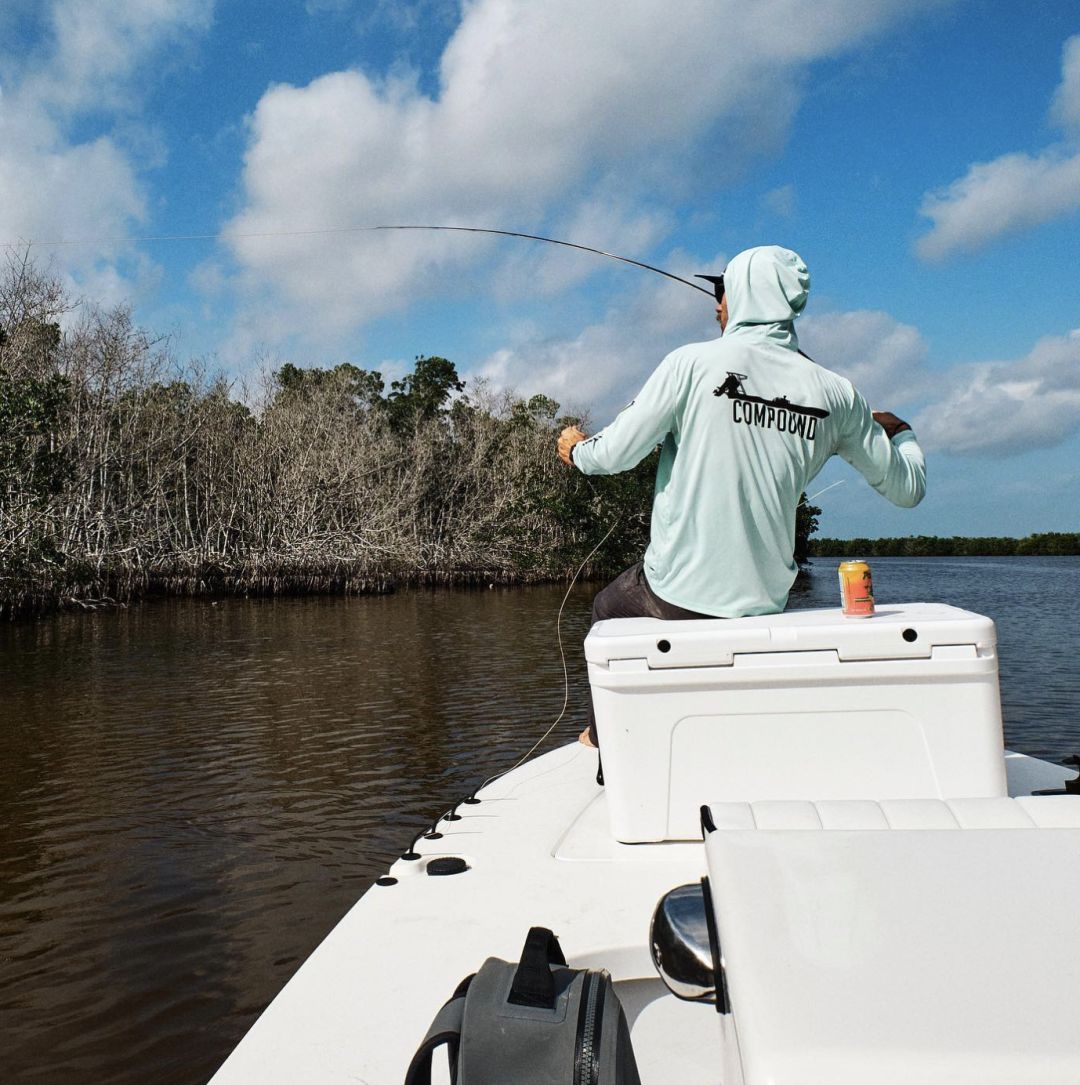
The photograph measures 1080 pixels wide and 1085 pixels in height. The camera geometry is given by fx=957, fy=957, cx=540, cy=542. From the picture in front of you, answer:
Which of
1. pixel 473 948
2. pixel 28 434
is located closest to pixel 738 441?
pixel 473 948

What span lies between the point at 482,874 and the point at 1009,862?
5.49 ft

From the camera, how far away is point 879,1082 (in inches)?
26.7

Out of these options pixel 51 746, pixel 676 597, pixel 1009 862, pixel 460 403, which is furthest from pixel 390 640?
pixel 460 403

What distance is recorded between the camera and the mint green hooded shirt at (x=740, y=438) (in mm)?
2682

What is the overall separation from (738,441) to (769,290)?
467mm

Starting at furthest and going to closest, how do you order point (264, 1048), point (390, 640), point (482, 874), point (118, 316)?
1. point (118, 316)
2. point (390, 640)
3. point (482, 874)
4. point (264, 1048)

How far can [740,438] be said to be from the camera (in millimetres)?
2688

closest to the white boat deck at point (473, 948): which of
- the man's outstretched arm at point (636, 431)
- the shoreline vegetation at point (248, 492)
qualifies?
the man's outstretched arm at point (636, 431)

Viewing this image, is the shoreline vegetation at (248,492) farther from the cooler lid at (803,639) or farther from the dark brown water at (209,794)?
the cooler lid at (803,639)

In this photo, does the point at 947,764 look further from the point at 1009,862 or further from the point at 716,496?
the point at 1009,862

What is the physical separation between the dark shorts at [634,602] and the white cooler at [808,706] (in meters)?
0.47

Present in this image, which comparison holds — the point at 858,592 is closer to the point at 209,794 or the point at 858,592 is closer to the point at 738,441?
the point at 738,441

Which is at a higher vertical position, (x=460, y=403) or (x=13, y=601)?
(x=460, y=403)

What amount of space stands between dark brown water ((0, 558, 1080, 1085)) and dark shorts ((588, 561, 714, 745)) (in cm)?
201
